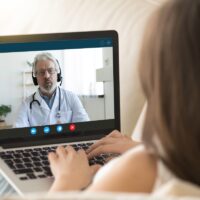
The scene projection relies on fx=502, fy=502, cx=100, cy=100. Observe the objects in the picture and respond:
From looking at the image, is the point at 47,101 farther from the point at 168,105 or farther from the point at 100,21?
the point at 168,105

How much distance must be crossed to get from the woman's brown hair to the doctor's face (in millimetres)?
569

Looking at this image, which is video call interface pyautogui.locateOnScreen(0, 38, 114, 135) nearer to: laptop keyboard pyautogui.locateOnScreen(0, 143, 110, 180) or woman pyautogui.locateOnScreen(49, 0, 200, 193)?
laptop keyboard pyautogui.locateOnScreen(0, 143, 110, 180)

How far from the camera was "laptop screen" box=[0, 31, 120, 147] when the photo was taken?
3.95ft

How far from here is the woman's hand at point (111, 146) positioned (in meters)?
1.12

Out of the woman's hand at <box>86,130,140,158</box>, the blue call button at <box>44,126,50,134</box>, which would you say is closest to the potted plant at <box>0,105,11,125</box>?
the blue call button at <box>44,126,50,134</box>

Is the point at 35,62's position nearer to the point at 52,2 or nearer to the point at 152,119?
the point at 52,2

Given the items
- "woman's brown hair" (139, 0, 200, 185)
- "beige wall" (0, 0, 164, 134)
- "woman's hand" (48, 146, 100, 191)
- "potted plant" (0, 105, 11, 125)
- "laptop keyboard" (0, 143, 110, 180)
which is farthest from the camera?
"beige wall" (0, 0, 164, 134)

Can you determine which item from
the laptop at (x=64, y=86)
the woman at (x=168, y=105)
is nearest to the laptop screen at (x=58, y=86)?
the laptop at (x=64, y=86)

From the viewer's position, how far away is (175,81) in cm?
64

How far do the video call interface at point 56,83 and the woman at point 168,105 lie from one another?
54cm

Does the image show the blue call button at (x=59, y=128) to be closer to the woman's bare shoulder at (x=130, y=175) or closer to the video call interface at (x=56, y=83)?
the video call interface at (x=56, y=83)

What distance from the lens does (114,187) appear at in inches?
26.4

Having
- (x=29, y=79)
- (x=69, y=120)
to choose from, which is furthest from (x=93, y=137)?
(x=29, y=79)

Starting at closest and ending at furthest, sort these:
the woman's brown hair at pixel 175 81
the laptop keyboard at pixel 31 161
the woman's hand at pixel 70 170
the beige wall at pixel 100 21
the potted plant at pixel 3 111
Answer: the woman's brown hair at pixel 175 81, the woman's hand at pixel 70 170, the laptop keyboard at pixel 31 161, the potted plant at pixel 3 111, the beige wall at pixel 100 21
